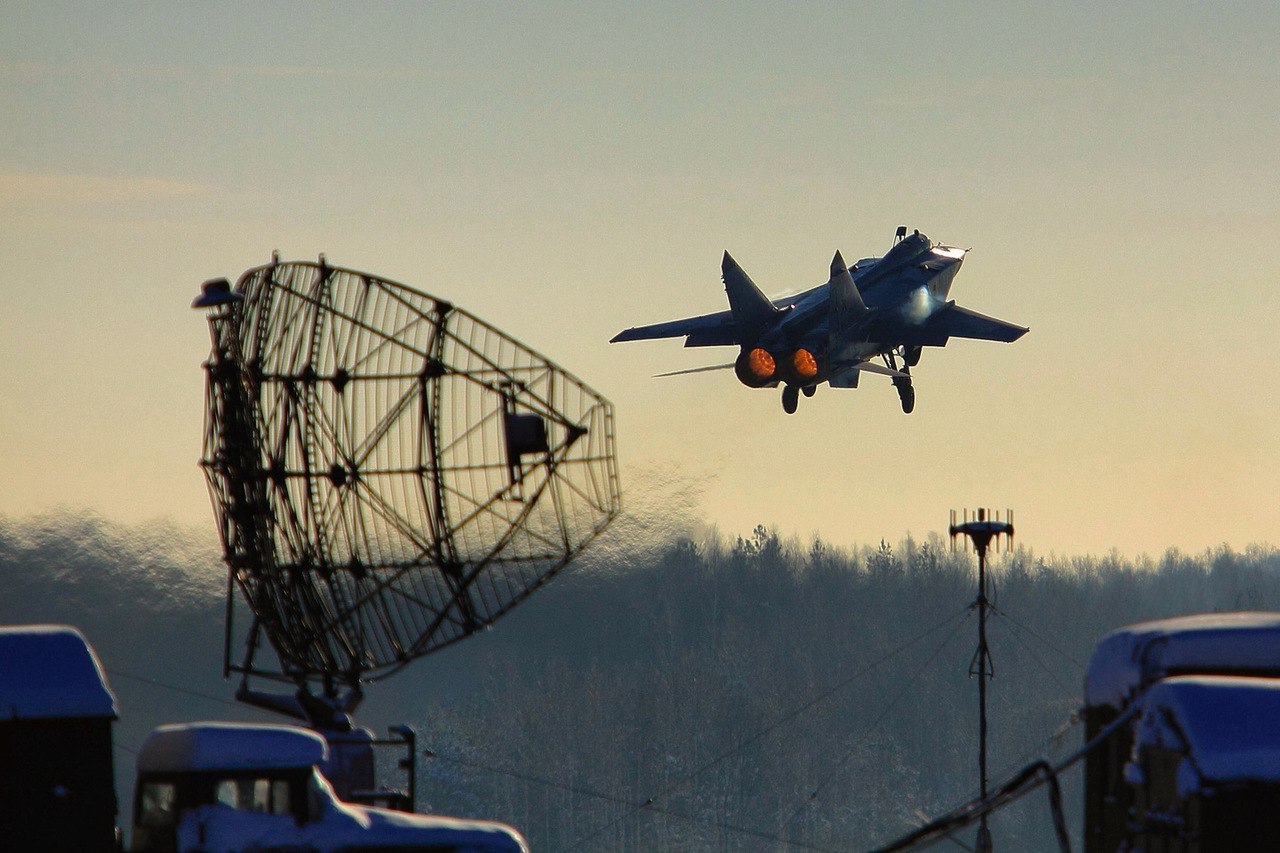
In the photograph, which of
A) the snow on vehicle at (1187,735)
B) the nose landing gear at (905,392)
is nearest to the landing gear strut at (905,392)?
the nose landing gear at (905,392)

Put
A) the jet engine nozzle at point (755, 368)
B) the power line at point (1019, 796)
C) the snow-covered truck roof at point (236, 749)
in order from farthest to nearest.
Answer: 1. the jet engine nozzle at point (755, 368)
2. the power line at point (1019, 796)
3. the snow-covered truck roof at point (236, 749)

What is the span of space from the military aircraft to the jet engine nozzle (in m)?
0.04

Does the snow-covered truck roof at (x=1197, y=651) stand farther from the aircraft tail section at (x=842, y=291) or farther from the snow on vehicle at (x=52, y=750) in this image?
the aircraft tail section at (x=842, y=291)

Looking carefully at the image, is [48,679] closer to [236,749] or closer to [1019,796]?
[236,749]

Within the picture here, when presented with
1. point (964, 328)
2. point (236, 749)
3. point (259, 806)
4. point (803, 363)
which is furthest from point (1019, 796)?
point (964, 328)

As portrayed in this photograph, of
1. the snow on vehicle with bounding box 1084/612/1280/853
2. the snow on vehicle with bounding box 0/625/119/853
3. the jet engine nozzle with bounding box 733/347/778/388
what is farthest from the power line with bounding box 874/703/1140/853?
the jet engine nozzle with bounding box 733/347/778/388

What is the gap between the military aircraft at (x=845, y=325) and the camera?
86688mm

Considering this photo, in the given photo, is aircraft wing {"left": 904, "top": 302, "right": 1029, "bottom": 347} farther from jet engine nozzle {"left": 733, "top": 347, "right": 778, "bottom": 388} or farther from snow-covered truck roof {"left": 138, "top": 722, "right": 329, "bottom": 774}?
snow-covered truck roof {"left": 138, "top": 722, "right": 329, "bottom": 774}

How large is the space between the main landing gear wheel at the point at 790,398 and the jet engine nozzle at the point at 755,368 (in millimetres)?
2214

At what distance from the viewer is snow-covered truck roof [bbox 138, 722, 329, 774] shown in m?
34.2

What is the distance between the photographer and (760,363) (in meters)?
83.6

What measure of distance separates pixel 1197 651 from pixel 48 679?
23.7 meters

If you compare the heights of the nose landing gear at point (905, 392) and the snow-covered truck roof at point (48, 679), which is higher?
the nose landing gear at point (905, 392)

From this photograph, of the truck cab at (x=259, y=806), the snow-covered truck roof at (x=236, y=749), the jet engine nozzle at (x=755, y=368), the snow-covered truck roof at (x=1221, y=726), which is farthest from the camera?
the jet engine nozzle at (x=755, y=368)
